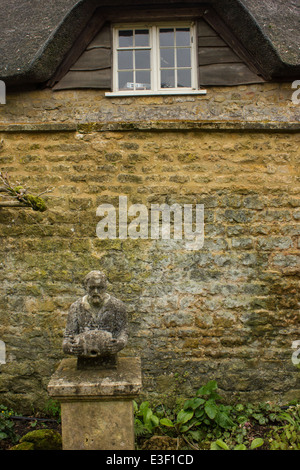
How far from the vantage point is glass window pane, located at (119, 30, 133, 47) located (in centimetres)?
504

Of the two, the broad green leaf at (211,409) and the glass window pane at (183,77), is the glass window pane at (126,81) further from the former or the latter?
the broad green leaf at (211,409)

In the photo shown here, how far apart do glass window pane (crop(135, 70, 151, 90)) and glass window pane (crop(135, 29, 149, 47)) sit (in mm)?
400

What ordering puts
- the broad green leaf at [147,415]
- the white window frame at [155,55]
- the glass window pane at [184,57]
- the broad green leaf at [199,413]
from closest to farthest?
the broad green leaf at [147,415], the broad green leaf at [199,413], the white window frame at [155,55], the glass window pane at [184,57]

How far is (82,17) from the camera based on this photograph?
4.57m

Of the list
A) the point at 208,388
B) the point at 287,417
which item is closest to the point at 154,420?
the point at 208,388

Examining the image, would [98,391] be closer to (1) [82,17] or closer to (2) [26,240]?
(2) [26,240]

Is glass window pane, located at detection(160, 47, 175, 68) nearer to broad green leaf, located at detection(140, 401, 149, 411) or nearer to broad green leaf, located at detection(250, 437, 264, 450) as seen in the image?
broad green leaf, located at detection(140, 401, 149, 411)

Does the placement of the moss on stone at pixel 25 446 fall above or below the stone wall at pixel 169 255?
below

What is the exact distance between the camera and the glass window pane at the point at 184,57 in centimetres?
503

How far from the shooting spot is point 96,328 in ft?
9.65

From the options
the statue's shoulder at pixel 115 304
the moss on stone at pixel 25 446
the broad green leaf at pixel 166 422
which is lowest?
the broad green leaf at pixel 166 422

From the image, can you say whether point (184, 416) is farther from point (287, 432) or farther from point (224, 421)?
point (287, 432)

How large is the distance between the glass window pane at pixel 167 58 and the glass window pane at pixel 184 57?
0.31 feet

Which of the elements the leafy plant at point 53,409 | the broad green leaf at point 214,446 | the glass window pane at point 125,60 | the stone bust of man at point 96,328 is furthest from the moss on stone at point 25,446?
the glass window pane at point 125,60
